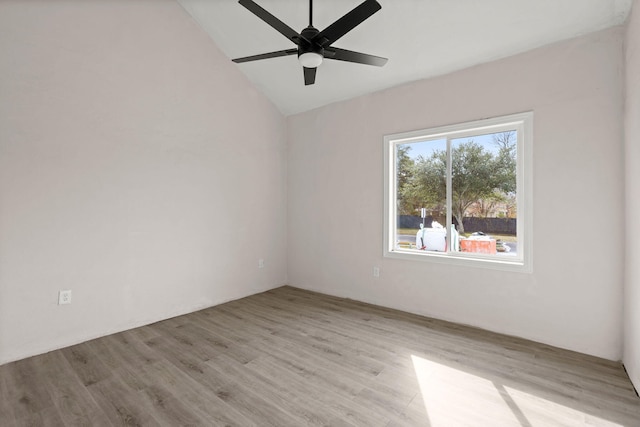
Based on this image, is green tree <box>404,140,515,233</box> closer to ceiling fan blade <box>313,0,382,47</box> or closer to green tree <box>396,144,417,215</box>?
green tree <box>396,144,417,215</box>

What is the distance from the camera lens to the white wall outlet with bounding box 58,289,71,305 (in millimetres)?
2717

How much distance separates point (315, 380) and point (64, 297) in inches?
92.7

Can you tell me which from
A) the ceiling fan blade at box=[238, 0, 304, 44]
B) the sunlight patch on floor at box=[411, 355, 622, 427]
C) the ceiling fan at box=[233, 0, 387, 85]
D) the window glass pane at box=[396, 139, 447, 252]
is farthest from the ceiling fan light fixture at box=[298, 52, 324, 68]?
A: the sunlight patch on floor at box=[411, 355, 622, 427]

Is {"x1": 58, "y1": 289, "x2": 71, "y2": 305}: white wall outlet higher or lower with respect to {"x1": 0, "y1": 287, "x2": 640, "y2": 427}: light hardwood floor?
higher

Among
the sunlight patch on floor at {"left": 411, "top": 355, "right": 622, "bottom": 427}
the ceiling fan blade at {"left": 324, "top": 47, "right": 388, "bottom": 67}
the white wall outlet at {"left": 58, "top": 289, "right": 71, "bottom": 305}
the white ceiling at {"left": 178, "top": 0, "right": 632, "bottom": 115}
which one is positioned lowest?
the sunlight patch on floor at {"left": 411, "top": 355, "right": 622, "bottom": 427}

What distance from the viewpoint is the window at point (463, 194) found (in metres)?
2.95

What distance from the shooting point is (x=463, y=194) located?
3.32 metres

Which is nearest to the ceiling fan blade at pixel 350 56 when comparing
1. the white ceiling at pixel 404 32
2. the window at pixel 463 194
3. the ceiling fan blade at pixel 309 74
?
the ceiling fan blade at pixel 309 74

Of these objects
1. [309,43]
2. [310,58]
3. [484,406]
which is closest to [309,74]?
[310,58]

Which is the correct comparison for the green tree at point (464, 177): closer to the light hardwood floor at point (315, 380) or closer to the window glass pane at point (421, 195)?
the window glass pane at point (421, 195)

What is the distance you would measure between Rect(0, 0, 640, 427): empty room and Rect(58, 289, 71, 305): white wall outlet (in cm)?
2

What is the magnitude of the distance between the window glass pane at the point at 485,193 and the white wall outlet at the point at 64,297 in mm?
3820

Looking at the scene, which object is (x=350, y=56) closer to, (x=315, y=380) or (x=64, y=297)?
(x=315, y=380)

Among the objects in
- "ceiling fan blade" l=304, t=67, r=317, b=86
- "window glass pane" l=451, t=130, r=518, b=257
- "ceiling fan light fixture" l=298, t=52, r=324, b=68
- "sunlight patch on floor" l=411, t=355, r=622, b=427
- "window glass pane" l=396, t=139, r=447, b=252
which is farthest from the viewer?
"window glass pane" l=396, t=139, r=447, b=252
